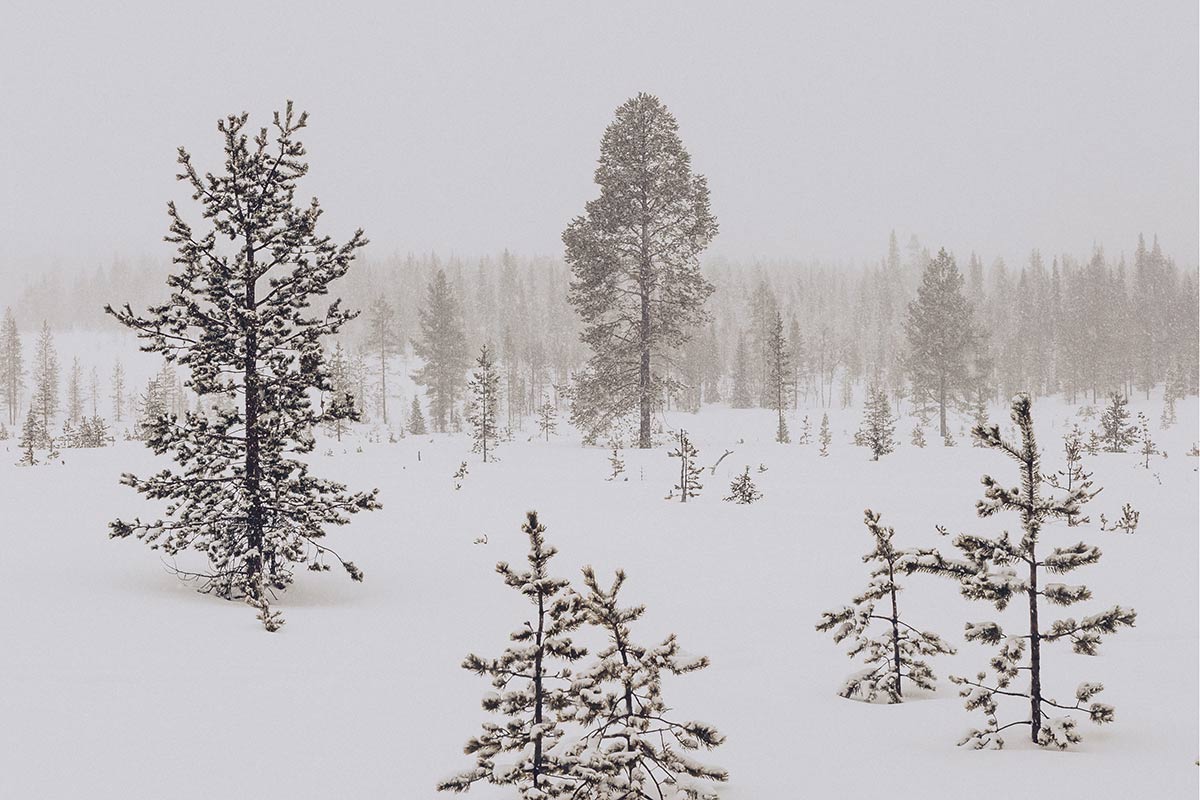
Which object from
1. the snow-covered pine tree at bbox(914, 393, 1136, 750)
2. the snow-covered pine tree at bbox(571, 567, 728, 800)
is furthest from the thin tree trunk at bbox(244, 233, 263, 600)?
the snow-covered pine tree at bbox(914, 393, 1136, 750)

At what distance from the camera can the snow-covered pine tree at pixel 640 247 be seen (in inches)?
981

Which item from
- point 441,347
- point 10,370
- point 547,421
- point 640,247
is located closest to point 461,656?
point 640,247

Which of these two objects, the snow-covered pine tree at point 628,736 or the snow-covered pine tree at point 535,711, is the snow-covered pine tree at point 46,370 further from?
the snow-covered pine tree at point 628,736

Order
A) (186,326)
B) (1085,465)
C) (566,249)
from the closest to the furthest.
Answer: (186,326), (1085,465), (566,249)

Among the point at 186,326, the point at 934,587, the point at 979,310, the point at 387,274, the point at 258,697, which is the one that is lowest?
the point at 934,587

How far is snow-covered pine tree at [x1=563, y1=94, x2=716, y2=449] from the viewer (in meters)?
24.9

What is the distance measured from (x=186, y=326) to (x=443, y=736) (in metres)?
5.19

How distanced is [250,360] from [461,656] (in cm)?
383

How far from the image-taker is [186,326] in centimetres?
712

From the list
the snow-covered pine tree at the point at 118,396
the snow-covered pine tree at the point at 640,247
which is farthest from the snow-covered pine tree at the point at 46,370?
the snow-covered pine tree at the point at 640,247

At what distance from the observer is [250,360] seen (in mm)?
7363

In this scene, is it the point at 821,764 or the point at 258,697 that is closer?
the point at 821,764

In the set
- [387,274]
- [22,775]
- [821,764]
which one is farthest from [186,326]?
[387,274]

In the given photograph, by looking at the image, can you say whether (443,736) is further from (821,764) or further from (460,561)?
(460,561)
